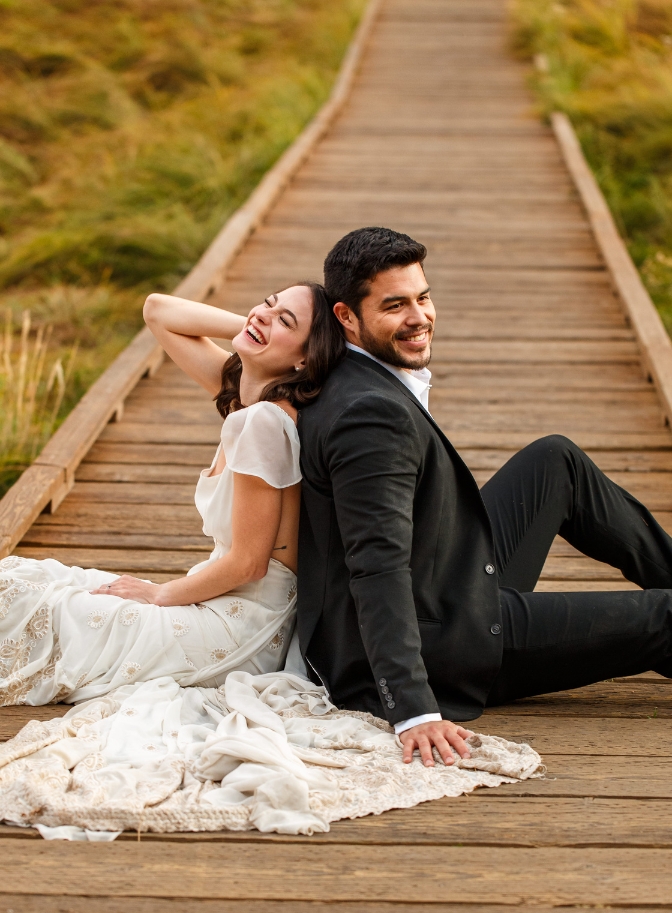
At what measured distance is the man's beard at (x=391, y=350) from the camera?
228cm

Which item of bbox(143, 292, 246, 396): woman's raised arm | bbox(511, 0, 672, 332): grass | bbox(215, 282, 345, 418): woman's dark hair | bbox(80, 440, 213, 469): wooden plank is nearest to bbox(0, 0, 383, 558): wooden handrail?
bbox(80, 440, 213, 469): wooden plank

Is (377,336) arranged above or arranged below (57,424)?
above

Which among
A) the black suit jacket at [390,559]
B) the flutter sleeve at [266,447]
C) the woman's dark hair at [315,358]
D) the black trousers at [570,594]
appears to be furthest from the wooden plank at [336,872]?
the woman's dark hair at [315,358]

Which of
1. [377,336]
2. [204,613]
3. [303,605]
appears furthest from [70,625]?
[377,336]

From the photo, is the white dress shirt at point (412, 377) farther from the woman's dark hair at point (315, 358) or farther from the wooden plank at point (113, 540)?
the wooden plank at point (113, 540)

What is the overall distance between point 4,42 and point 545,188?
813cm

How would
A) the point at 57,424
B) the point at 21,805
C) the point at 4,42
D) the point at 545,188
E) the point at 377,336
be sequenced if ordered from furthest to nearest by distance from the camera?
1. the point at 4,42
2. the point at 545,188
3. the point at 57,424
4. the point at 377,336
5. the point at 21,805

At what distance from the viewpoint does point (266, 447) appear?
2.28 meters

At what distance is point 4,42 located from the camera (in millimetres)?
12711

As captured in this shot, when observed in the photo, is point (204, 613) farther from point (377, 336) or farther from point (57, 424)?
point (57, 424)

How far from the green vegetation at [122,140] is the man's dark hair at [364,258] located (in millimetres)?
2316

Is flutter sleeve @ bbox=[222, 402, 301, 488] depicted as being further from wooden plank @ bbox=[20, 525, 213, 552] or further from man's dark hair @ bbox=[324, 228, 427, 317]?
wooden plank @ bbox=[20, 525, 213, 552]

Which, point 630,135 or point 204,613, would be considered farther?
point 630,135

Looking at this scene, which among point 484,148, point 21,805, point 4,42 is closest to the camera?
point 21,805
